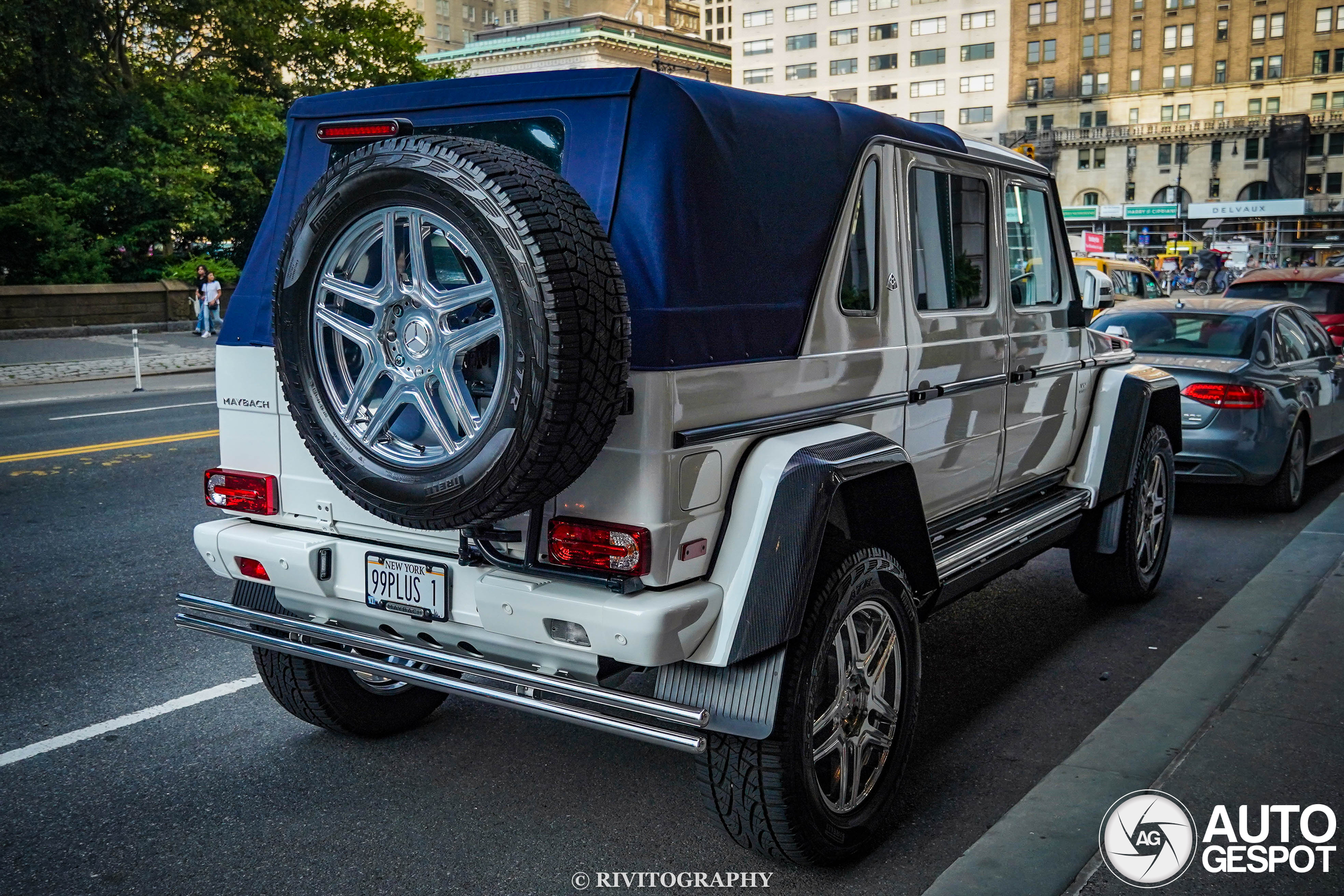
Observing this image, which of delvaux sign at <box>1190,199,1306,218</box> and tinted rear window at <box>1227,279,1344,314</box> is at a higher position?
delvaux sign at <box>1190,199,1306,218</box>

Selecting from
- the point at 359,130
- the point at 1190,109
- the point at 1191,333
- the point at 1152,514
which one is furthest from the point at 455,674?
the point at 1190,109

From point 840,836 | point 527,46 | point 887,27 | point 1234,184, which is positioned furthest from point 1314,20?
point 840,836

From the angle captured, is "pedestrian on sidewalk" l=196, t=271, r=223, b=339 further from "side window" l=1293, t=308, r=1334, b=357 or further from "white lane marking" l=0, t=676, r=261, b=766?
"white lane marking" l=0, t=676, r=261, b=766

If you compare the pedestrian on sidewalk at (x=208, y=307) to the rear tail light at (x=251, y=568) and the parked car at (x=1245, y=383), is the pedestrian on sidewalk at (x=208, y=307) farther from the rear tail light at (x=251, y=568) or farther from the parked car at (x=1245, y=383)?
the rear tail light at (x=251, y=568)

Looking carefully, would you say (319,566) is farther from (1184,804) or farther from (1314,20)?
(1314,20)

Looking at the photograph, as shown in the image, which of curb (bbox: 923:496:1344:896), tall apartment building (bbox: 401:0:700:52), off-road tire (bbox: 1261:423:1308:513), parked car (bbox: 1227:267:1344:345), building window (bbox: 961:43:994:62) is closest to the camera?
curb (bbox: 923:496:1344:896)

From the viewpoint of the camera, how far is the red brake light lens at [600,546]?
3.14 m

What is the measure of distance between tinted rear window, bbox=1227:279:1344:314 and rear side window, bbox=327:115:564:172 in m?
12.5

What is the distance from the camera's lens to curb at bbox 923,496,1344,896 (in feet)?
11.0

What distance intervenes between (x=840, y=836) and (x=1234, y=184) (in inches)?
4738

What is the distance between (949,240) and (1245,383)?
16.2 feet

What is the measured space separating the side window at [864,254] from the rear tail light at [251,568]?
2052 millimetres

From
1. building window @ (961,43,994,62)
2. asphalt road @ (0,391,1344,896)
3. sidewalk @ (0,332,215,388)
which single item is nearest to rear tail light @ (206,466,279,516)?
asphalt road @ (0,391,1344,896)

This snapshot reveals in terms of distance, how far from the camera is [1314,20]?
107m
